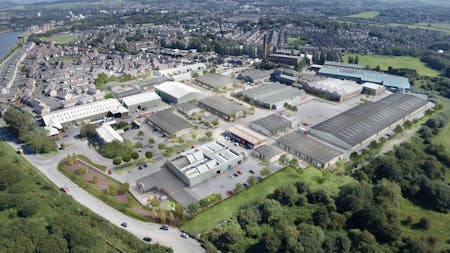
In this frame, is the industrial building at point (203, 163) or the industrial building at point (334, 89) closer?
the industrial building at point (203, 163)

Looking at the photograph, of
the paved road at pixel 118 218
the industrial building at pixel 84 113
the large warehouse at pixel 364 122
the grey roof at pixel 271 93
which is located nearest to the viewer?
the paved road at pixel 118 218

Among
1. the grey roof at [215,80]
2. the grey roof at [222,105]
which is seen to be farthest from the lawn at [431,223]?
the grey roof at [215,80]

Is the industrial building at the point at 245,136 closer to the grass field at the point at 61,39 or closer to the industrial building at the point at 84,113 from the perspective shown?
the industrial building at the point at 84,113

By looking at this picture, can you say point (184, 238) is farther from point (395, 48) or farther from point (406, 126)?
point (395, 48)

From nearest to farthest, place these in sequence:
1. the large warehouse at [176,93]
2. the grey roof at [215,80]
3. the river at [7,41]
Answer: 1. the large warehouse at [176,93]
2. the grey roof at [215,80]
3. the river at [7,41]

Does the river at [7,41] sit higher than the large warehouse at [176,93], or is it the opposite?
the river at [7,41]

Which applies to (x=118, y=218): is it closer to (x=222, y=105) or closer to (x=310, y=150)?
(x=310, y=150)
